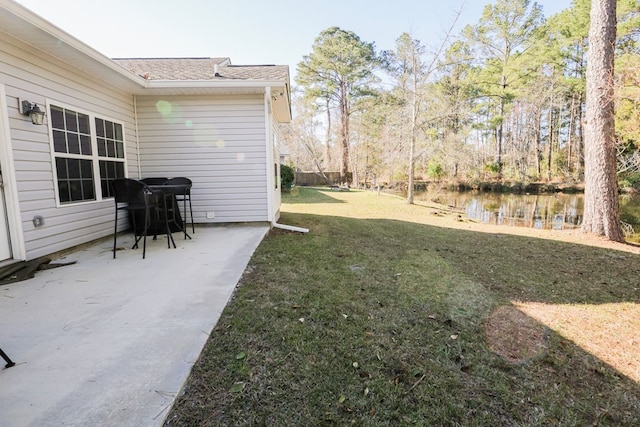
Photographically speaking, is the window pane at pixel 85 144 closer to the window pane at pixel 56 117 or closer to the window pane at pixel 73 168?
the window pane at pixel 73 168

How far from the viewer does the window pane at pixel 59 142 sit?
3.84m

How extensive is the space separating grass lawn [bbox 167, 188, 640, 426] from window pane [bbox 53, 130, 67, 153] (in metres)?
2.90

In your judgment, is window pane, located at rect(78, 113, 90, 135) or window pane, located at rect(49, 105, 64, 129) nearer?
window pane, located at rect(49, 105, 64, 129)

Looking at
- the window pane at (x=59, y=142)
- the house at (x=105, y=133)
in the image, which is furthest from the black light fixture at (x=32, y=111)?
the window pane at (x=59, y=142)

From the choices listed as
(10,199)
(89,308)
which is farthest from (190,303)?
(10,199)

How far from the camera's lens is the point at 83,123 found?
4301 millimetres

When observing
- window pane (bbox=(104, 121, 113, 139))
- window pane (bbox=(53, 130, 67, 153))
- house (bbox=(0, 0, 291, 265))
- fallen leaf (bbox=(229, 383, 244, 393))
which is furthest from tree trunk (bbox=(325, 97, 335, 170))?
fallen leaf (bbox=(229, 383, 244, 393))

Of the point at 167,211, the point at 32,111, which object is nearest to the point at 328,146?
the point at 167,211

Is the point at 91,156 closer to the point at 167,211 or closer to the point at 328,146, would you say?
the point at 167,211

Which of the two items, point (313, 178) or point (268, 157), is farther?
point (313, 178)

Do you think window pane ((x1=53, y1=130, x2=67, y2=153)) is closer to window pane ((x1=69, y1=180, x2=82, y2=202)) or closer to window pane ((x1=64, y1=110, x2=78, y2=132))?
window pane ((x1=64, y1=110, x2=78, y2=132))

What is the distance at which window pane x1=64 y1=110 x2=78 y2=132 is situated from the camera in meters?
4.03

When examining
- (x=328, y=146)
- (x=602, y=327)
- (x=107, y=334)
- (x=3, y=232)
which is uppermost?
(x=328, y=146)

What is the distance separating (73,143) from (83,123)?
0.36 metres
